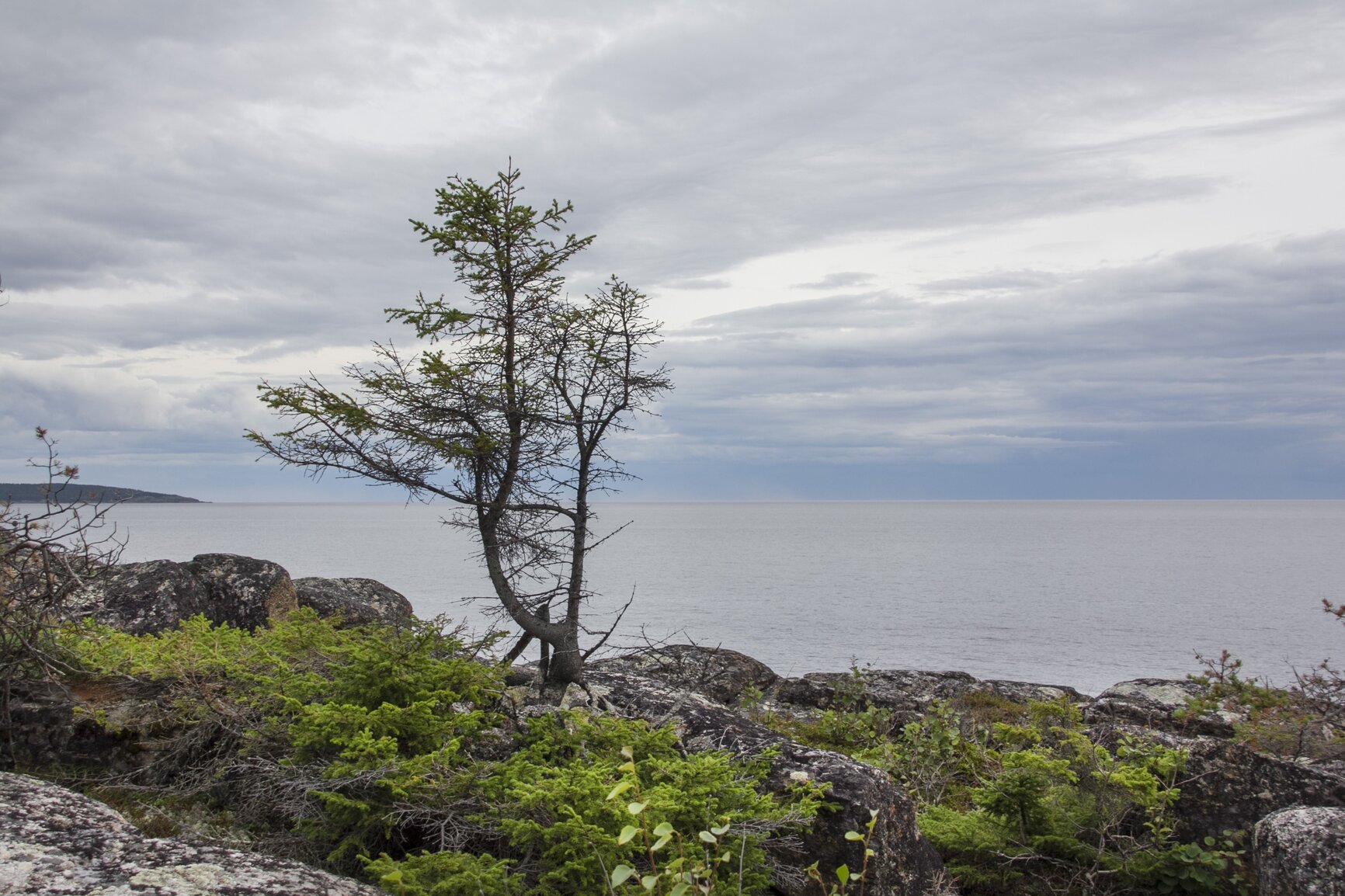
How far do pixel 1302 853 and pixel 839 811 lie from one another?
8.71 feet

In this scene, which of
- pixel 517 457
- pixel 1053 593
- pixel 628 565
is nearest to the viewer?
pixel 517 457

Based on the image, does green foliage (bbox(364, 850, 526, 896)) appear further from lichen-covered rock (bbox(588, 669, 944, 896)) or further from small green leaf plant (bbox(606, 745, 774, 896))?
lichen-covered rock (bbox(588, 669, 944, 896))

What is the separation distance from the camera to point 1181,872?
5984 millimetres

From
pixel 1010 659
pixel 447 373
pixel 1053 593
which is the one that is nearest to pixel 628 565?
pixel 1053 593

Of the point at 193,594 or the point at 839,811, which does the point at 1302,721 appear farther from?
the point at 193,594

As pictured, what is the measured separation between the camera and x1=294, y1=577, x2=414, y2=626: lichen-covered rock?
13.5 m

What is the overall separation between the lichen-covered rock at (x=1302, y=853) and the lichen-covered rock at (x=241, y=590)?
10800mm

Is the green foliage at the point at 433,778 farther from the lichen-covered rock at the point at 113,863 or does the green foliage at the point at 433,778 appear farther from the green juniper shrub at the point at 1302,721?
the green juniper shrub at the point at 1302,721

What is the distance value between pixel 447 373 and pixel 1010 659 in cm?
3103

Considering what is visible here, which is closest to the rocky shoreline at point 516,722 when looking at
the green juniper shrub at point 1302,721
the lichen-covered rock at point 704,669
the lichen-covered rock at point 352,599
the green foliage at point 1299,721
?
the green foliage at point 1299,721

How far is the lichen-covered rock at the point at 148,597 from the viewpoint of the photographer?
1066 cm

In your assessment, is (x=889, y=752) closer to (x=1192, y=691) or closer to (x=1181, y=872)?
(x=1181, y=872)

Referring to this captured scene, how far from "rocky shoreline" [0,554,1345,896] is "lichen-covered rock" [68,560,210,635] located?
2cm

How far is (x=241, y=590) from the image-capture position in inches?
470
